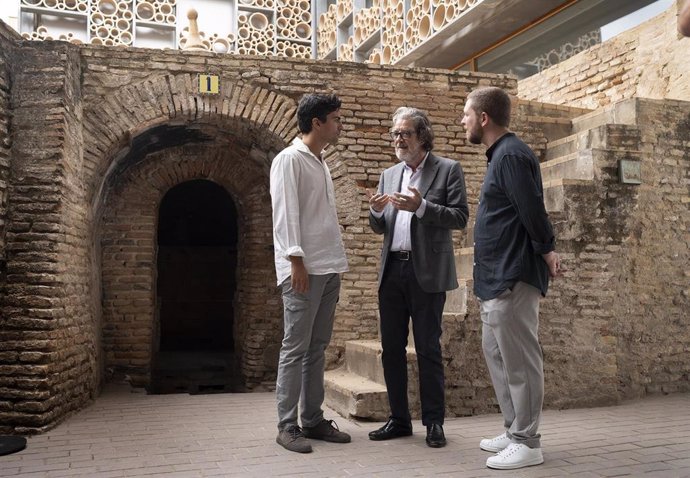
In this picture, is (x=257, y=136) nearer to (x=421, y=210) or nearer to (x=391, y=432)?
(x=421, y=210)

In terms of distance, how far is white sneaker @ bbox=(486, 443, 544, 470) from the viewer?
3.40m

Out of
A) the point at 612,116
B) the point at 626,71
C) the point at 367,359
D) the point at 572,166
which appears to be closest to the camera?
the point at 367,359

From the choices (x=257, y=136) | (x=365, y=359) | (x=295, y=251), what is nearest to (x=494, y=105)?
(x=295, y=251)

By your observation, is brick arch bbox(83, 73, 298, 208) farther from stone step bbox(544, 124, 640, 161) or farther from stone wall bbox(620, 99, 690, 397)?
stone wall bbox(620, 99, 690, 397)

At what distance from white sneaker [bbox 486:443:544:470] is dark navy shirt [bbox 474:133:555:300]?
820 mm

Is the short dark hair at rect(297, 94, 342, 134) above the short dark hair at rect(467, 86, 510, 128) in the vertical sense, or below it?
above

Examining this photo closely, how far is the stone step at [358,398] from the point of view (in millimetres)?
4652

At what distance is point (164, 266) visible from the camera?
37.1ft

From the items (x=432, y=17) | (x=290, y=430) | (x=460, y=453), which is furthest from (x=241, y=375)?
(x=432, y=17)

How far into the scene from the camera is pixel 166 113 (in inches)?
229

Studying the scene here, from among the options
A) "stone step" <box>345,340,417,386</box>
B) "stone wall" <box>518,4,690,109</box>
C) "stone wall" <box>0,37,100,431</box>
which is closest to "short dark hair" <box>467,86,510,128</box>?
"stone step" <box>345,340,417,386</box>

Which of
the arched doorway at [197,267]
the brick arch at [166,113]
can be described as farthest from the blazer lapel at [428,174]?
the arched doorway at [197,267]

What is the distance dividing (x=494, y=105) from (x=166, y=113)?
10.7 ft

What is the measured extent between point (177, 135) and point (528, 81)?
609cm
